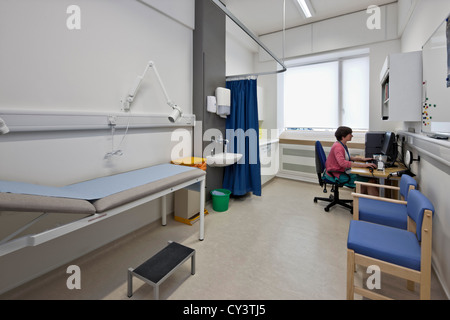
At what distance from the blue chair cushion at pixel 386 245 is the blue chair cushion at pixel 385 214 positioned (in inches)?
11.3

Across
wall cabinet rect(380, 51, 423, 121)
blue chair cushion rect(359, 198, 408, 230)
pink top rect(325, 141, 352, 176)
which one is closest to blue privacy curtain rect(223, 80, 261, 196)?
pink top rect(325, 141, 352, 176)

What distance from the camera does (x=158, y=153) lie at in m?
2.70

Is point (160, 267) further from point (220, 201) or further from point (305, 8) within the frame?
point (305, 8)

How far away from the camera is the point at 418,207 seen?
4.40 ft

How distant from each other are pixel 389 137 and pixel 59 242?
3.79 metres

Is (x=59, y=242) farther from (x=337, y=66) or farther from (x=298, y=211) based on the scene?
(x=337, y=66)

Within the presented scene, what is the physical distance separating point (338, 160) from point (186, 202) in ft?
6.79

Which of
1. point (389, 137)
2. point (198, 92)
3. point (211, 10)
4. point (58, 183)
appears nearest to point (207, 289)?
point (58, 183)

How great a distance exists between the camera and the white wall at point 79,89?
1.56 meters

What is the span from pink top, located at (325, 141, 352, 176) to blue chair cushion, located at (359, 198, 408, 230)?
974mm

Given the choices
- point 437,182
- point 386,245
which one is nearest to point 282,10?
point 437,182

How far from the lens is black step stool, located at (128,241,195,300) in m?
1.54

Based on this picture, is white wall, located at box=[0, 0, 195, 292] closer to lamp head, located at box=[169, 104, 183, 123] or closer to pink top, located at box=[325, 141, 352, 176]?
lamp head, located at box=[169, 104, 183, 123]

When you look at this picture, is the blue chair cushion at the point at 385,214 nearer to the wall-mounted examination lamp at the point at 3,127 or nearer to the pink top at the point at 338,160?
the pink top at the point at 338,160
